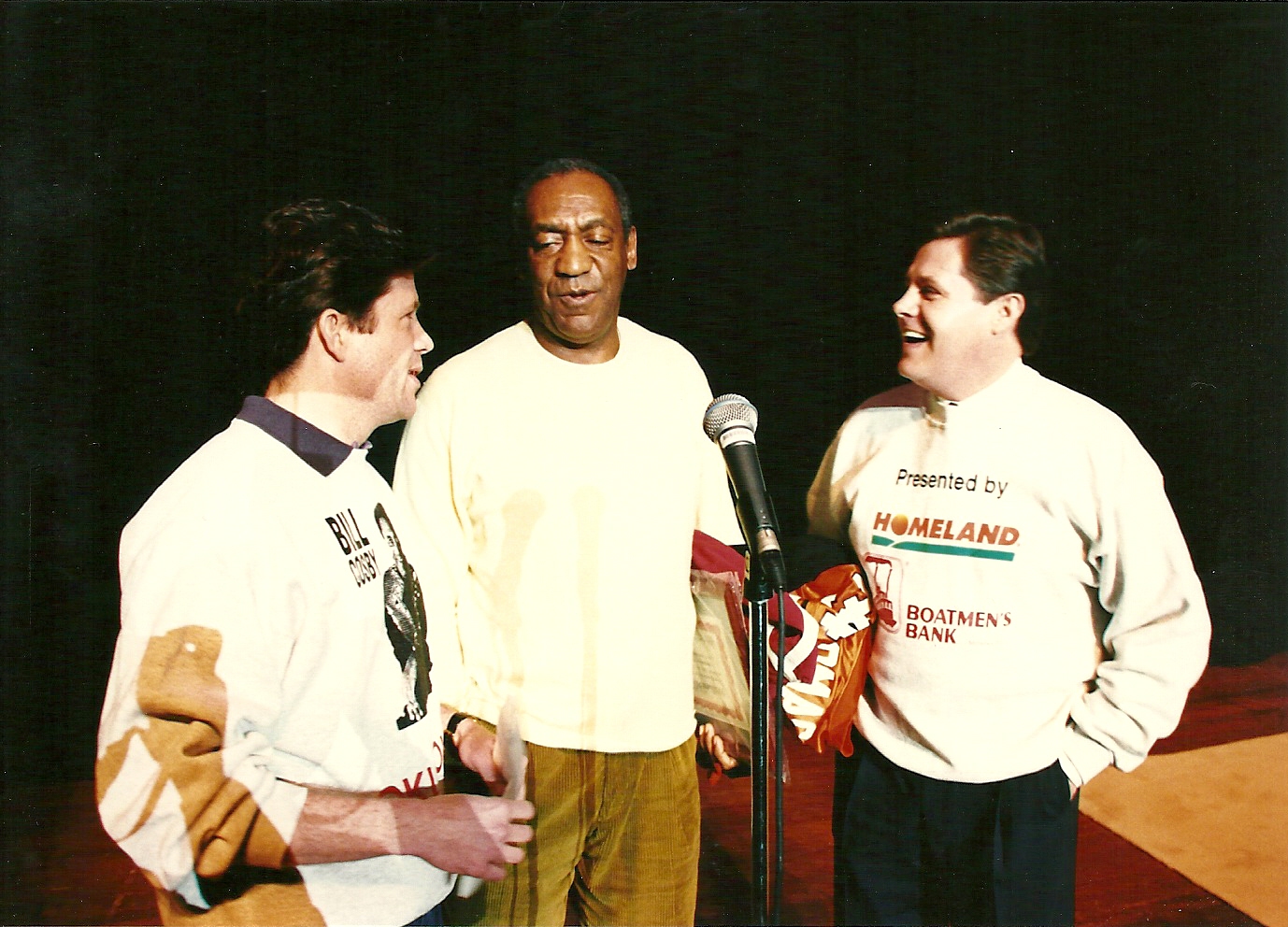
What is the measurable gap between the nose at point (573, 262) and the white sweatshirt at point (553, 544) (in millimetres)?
178

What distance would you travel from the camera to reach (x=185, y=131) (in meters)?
2.08

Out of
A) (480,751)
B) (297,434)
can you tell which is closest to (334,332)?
(297,434)

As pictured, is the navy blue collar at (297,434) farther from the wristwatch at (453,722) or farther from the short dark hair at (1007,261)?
the short dark hair at (1007,261)

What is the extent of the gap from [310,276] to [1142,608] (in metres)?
1.79

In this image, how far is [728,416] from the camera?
1525 mm

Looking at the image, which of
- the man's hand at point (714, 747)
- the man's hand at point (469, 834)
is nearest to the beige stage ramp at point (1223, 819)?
the man's hand at point (714, 747)

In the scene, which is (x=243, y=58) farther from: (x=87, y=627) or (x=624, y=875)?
(x=624, y=875)

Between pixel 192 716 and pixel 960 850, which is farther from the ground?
pixel 192 716

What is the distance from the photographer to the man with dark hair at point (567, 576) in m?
2.00

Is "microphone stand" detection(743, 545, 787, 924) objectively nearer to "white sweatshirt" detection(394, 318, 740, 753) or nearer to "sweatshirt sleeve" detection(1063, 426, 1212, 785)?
"white sweatshirt" detection(394, 318, 740, 753)

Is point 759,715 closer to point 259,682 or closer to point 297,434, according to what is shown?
point 259,682

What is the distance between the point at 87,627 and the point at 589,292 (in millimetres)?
1356

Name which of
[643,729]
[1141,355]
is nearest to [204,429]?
[643,729]

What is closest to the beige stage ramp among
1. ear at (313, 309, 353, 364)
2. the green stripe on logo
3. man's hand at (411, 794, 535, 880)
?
the green stripe on logo
